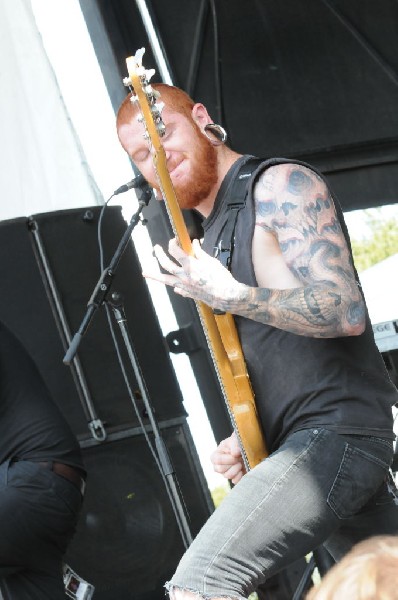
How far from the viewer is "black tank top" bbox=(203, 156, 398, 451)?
2.13 m

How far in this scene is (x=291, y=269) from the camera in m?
2.14

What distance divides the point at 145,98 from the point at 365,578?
1.60 meters

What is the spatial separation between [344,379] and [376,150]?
2.15m

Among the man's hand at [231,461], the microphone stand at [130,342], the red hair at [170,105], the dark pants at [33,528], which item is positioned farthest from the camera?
the microphone stand at [130,342]

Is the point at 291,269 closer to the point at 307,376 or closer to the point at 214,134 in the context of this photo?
the point at 307,376

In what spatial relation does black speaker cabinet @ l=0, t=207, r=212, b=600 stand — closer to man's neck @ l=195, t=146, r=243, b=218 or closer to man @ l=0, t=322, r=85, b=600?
man @ l=0, t=322, r=85, b=600

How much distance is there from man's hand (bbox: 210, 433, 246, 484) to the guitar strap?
0.43 metres

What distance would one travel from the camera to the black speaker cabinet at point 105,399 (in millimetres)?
3613

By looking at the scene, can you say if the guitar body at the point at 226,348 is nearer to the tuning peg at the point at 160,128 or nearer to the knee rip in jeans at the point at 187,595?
the tuning peg at the point at 160,128

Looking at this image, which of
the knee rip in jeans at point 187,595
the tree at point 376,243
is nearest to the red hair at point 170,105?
the knee rip in jeans at point 187,595

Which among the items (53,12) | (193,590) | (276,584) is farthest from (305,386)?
(53,12)

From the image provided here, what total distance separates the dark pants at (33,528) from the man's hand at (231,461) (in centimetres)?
69

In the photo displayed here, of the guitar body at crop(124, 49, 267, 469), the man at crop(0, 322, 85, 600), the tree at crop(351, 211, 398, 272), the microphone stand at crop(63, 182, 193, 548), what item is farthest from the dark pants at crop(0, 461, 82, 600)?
the tree at crop(351, 211, 398, 272)

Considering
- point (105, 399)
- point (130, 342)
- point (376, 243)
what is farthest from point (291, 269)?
point (376, 243)
